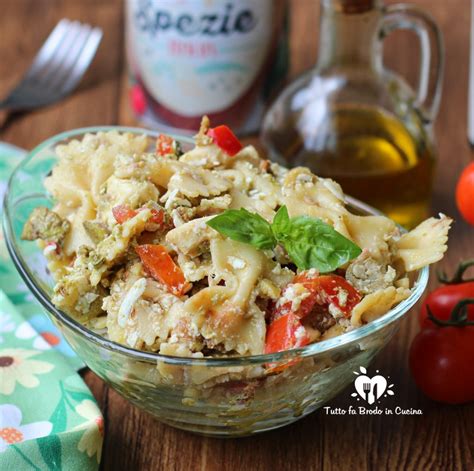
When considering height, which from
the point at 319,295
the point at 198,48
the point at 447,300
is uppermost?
the point at 319,295

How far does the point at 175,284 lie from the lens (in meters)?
1.38

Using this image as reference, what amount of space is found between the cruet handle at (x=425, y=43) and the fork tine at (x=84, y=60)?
1.10 m

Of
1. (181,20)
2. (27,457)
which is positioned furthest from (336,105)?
(27,457)

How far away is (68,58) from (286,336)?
6.08ft

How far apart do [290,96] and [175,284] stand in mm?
1016

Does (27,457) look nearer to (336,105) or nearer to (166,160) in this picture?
(166,160)

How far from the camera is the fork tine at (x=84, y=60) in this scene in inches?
112

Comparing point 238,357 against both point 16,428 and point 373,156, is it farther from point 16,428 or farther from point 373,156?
point 373,156

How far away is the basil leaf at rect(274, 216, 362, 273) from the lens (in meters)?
1.38

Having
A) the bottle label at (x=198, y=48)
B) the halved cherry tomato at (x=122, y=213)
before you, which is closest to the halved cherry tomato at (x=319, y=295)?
the halved cherry tomato at (x=122, y=213)

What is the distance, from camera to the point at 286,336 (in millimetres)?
1318

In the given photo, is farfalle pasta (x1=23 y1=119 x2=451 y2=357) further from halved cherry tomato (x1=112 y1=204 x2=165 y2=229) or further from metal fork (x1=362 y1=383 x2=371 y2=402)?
metal fork (x1=362 y1=383 x2=371 y2=402)

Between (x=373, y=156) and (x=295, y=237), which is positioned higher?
(x=295, y=237)

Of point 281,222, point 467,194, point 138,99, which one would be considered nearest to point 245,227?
point 281,222
